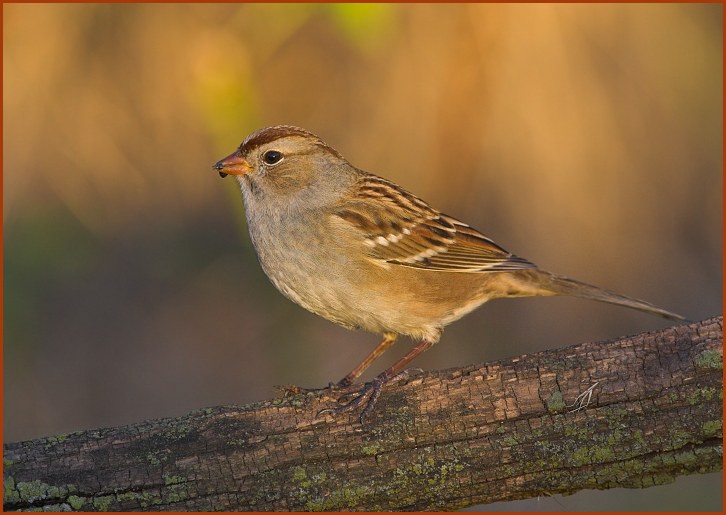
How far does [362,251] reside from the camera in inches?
191

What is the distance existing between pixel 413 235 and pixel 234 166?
99 centimetres

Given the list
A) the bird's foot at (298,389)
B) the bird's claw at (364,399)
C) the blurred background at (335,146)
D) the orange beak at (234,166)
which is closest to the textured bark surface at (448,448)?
the bird's claw at (364,399)

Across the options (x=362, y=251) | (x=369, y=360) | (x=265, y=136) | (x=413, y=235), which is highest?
(x=265, y=136)

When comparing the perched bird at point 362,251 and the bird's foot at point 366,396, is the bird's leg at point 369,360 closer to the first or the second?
the perched bird at point 362,251

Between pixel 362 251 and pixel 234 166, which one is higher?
pixel 234 166

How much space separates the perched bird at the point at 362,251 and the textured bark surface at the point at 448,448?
0.69 m

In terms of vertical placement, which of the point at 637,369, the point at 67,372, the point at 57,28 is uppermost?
the point at 57,28

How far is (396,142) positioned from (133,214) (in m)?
2.42

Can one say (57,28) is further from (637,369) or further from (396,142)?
(637,369)

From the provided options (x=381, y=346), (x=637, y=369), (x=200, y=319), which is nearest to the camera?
(x=637, y=369)

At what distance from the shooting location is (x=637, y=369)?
3.79 meters

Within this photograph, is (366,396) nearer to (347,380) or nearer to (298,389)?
(298,389)

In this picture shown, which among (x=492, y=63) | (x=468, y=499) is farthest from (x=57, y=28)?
(x=468, y=499)

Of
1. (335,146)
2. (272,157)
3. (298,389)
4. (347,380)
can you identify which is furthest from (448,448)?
(335,146)
